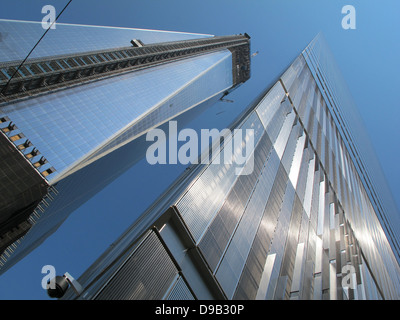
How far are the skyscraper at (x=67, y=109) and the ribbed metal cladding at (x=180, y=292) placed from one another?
60.2m

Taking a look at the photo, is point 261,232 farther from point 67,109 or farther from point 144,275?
point 67,109

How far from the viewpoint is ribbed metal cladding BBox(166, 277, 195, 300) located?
1570 cm

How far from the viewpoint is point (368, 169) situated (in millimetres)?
85125

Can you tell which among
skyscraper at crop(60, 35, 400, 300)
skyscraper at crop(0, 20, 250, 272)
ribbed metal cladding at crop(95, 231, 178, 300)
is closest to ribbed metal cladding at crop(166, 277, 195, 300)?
skyscraper at crop(60, 35, 400, 300)

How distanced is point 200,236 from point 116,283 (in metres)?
6.32

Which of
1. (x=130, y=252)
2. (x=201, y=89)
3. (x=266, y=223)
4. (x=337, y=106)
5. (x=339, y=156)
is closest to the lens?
(x=130, y=252)

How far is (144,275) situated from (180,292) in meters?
2.24

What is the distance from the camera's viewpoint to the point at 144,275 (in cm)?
1500

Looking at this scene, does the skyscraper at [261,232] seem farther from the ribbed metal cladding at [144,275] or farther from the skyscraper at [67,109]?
the skyscraper at [67,109]

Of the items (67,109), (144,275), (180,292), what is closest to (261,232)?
(180,292)

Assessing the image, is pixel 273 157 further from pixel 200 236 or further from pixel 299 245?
pixel 200 236

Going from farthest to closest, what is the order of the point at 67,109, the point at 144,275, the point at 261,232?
the point at 67,109 < the point at 261,232 < the point at 144,275

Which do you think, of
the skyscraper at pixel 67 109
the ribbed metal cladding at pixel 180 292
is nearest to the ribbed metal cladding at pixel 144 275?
the ribbed metal cladding at pixel 180 292
